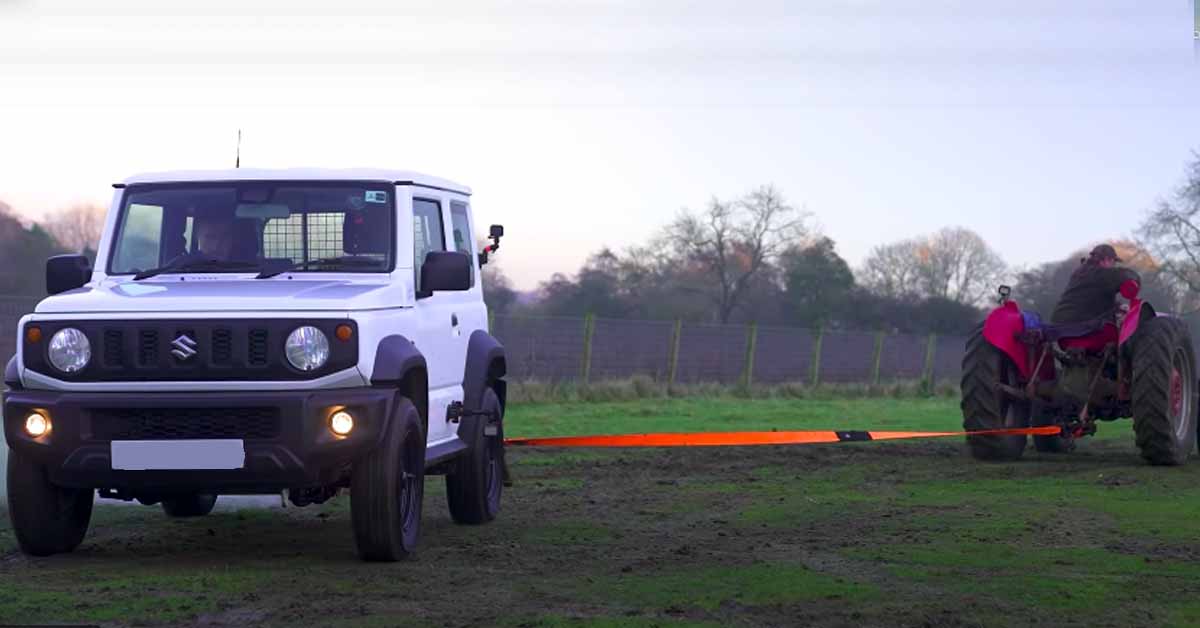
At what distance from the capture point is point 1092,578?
840cm

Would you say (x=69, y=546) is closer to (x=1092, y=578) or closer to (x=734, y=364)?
(x=1092, y=578)

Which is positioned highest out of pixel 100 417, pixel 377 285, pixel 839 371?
pixel 377 285

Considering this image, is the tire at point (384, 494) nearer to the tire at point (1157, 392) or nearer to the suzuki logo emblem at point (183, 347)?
the suzuki logo emblem at point (183, 347)

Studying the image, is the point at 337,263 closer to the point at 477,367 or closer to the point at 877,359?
the point at 477,367

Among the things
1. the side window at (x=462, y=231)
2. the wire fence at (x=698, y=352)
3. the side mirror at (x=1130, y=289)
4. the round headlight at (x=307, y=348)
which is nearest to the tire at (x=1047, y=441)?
the side mirror at (x=1130, y=289)

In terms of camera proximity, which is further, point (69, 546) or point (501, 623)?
point (69, 546)

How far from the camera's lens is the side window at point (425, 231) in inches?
399

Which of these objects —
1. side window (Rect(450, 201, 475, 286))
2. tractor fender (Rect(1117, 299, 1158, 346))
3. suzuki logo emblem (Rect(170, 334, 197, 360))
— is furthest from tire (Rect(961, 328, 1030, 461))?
suzuki logo emblem (Rect(170, 334, 197, 360))

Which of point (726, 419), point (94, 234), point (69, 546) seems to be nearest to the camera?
point (69, 546)

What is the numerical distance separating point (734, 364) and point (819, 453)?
66.6ft

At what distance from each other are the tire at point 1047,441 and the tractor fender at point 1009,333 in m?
1.08

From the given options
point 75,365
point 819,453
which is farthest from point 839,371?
point 75,365

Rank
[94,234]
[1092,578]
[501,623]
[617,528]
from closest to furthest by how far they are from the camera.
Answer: [501,623], [1092,578], [617,528], [94,234]

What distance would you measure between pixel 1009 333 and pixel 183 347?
8.58 metres
